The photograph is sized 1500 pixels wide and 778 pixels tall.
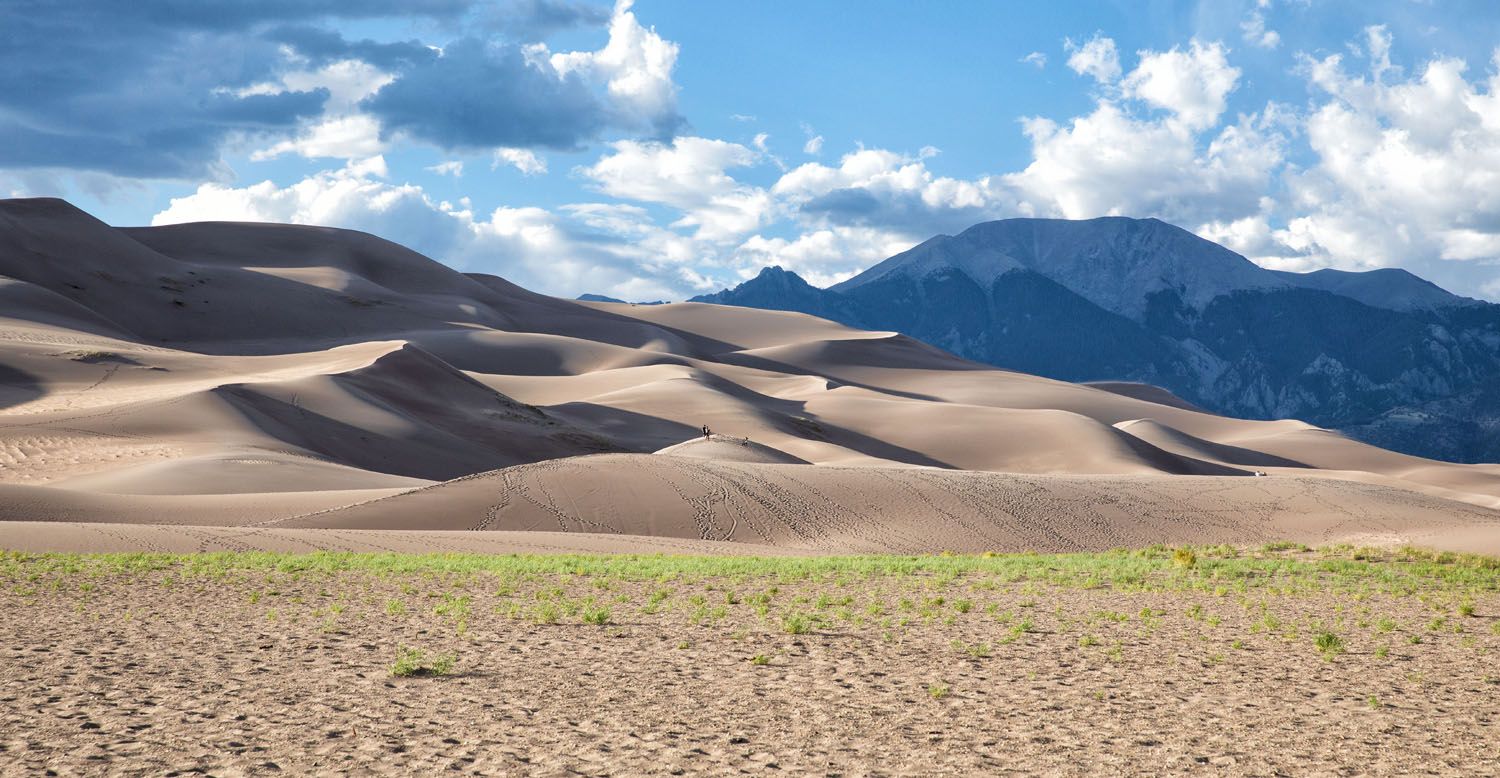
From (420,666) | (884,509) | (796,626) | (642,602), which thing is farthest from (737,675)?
(884,509)

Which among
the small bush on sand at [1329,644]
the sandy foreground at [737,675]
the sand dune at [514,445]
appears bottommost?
the sandy foreground at [737,675]

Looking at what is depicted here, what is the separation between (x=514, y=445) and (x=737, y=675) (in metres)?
56.8

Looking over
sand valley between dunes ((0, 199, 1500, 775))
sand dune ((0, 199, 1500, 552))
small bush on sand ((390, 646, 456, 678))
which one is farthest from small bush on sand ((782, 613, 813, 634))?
sand dune ((0, 199, 1500, 552))

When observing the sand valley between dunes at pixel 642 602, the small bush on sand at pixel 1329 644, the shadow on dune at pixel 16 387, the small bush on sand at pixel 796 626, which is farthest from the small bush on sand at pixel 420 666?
the shadow on dune at pixel 16 387

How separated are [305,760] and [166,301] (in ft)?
394

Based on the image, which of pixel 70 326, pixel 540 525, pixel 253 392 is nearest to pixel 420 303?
pixel 70 326

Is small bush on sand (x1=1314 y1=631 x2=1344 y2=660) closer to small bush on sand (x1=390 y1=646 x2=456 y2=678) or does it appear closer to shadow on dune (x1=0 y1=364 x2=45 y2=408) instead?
small bush on sand (x1=390 y1=646 x2=456 y2=678)

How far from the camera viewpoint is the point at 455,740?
10633mm

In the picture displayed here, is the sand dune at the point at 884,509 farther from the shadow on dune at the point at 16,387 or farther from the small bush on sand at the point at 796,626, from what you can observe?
the shadow on dune at the point at 16,387

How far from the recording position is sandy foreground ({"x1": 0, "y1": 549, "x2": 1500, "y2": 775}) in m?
10.3

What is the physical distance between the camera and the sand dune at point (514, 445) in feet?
133

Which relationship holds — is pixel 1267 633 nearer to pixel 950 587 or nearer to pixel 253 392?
pixel 950 587

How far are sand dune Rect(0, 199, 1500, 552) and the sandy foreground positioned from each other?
1490cm

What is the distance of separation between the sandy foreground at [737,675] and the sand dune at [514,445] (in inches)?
587
